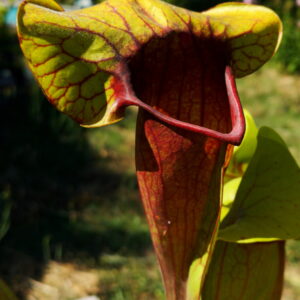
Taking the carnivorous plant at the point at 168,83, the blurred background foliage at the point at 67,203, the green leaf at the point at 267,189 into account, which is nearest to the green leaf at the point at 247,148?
the green leaf at the point at 267,189

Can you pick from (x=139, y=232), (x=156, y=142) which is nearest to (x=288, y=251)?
(x=139, y=232)

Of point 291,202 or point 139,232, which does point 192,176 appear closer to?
point 291,202

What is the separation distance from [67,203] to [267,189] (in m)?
2.30

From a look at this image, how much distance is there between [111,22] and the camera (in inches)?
21.0

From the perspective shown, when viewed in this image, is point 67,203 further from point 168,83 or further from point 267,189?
point 168,83

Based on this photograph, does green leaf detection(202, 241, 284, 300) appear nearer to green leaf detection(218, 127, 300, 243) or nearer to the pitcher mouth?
green leaf detection(218, 127, 300, 243)

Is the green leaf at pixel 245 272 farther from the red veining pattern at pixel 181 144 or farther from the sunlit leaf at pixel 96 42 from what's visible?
the sunlit leaf at pixel 96 42

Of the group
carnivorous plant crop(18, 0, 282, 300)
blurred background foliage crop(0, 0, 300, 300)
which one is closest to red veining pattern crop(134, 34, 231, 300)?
carnivorous plant crop(18, 0, 282, 300)

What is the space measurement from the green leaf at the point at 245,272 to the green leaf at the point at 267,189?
47 mm

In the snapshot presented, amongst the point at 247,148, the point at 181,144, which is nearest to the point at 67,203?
the point at 247,148

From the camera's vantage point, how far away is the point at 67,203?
2.96m

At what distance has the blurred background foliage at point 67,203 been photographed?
7.77ft

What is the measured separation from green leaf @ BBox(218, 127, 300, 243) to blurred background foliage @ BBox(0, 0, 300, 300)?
1.48 metres

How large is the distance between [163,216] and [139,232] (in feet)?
6.92
